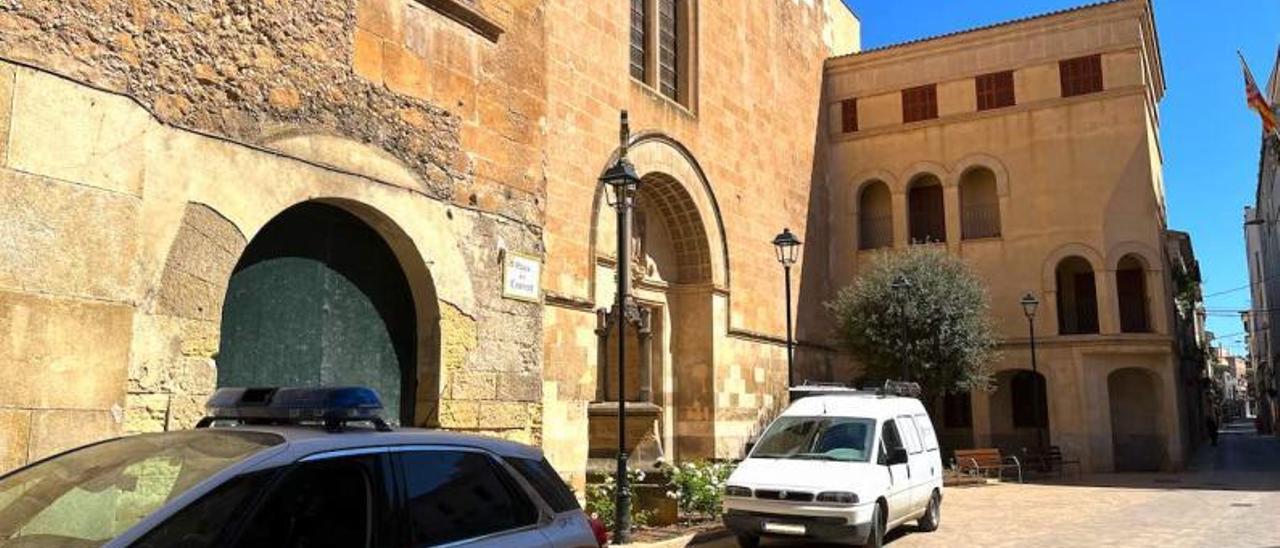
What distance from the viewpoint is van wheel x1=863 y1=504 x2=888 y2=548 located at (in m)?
10.3

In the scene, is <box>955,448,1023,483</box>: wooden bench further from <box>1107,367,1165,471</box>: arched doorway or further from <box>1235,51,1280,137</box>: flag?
<box>1235,51,1280,137</box>: flag

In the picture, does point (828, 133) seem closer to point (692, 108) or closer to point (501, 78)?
point (692, 108)

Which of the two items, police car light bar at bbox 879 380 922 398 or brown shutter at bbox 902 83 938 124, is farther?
brown shutter at bbox 902 83 938 124

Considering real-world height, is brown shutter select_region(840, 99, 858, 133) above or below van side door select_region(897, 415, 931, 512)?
above

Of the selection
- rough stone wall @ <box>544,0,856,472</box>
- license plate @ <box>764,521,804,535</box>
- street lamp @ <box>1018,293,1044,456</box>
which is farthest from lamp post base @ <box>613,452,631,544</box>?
street lamp @ <box>1018,293,1044,456</box>

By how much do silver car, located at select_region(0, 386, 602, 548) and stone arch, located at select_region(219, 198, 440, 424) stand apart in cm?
400

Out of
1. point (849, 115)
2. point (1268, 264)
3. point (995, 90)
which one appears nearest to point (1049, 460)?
point (995, 90)

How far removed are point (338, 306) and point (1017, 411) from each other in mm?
23489

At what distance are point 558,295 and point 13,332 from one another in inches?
378

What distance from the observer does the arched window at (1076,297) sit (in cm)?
2598

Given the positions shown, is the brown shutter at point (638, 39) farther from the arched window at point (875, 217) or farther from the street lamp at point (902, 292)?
the arched window at point (875, 217)

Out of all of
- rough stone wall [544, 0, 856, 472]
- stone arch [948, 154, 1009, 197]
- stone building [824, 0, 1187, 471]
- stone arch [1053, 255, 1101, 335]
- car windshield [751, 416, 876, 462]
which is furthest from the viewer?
stone arch [948, 154, 1009, 197]

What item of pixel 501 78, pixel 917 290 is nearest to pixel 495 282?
pixel 501 78

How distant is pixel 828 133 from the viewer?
28.5m
